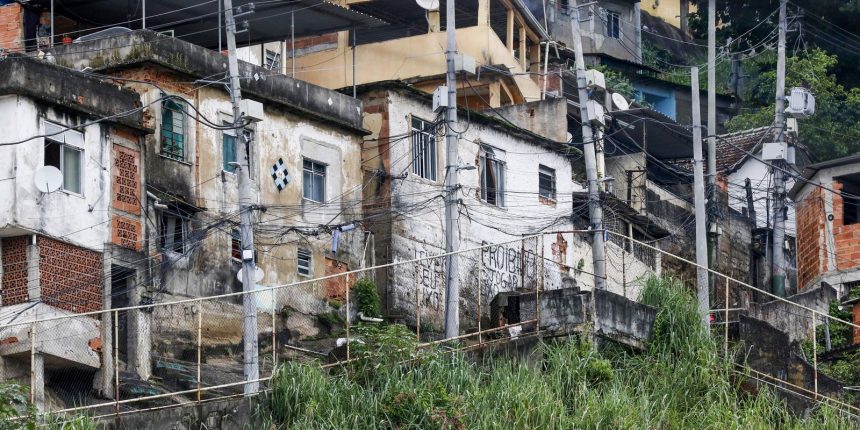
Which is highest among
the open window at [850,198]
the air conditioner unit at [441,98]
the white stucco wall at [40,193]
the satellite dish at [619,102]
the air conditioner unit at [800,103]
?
the satellite dish at [619,102]

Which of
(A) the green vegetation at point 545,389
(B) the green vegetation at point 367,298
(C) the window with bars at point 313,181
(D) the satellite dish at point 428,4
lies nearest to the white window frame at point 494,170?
(D) the satellite dish at point 428,4

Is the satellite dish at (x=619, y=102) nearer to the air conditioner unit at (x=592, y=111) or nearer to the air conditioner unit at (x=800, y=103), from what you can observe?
the air conditioner unit at (x=800, y=103)

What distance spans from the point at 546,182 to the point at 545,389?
13.1 m

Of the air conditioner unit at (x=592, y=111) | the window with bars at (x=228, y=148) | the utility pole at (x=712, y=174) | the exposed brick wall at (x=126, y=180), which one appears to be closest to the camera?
the exposed brick wall at (x=126, y=180)

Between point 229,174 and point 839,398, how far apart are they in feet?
36.8

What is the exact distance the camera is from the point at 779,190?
46.5 m

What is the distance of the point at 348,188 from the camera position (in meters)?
39.0

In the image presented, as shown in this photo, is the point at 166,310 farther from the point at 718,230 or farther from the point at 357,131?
the point at 718,230

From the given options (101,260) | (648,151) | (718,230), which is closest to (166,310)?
(101,260)

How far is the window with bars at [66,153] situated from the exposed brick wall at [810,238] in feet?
61.5

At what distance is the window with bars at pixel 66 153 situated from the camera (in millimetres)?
32219

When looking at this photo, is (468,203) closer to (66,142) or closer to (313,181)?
(313,181)

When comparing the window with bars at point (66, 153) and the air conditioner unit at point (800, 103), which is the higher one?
the air conditioner unit at point (800, 103)

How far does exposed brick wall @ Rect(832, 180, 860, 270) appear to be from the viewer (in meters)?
44.5
